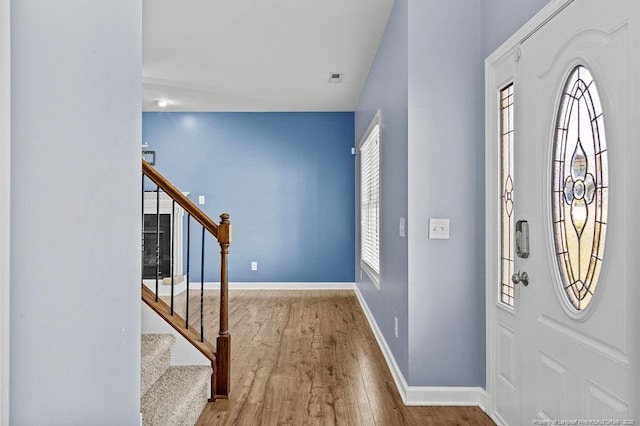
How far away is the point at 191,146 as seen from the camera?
23.8 ft

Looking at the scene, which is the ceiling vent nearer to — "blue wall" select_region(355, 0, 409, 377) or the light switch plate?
"blue wall" select_region(355, 0, 409, 377)

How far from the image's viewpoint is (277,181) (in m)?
7.25

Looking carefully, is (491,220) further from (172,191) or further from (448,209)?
(172,191)

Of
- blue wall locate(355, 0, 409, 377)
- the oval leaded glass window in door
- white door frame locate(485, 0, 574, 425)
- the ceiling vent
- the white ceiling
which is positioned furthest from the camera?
the ceiling vent

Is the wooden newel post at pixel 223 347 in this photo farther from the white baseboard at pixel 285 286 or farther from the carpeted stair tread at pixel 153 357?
the white baseboard at pixel 285 286

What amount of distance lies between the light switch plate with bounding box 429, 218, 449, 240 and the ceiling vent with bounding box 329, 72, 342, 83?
2960 mm

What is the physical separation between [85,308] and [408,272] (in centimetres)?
209

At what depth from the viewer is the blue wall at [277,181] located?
7.22 m

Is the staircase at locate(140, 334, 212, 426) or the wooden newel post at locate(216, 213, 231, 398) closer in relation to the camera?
the staircase at locate(140, 334, 212, 426)

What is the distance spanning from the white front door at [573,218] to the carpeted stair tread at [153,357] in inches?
73.5

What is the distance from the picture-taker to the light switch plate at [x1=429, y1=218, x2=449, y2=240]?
2.80 m

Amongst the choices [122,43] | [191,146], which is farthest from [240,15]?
[191,146]
